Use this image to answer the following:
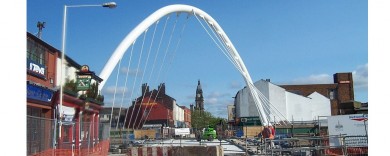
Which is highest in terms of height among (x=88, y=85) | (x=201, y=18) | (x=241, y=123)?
(x=201, y=18)

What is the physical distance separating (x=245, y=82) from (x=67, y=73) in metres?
25.1

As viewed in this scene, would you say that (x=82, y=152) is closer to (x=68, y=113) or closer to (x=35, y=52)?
(x=68, y=113)

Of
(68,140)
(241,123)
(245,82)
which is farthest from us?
(241,123)

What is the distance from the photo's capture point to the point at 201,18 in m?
41.9

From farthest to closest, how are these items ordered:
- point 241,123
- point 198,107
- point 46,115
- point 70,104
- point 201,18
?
point 198,107 < point 241,123 < point 201,18 < point 70,104 < point 46,115

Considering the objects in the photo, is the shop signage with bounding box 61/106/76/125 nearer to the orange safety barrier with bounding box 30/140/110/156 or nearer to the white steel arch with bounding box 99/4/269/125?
the orange safety barrier with bounding box 30/140/110/156

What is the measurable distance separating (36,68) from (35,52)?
1.15m

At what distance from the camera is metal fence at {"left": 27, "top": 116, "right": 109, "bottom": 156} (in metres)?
14.3

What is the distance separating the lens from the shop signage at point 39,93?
61.0 ft


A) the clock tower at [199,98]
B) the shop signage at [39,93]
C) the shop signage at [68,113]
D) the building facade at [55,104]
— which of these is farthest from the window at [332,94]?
the clock tower at [199,98]

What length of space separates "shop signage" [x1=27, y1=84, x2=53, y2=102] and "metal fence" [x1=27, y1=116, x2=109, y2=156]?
1.78 meters

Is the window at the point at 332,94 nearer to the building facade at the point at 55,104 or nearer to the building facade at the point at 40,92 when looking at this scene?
the building facade at the point at 55,104

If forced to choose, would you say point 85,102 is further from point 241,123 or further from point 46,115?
point 241,123
